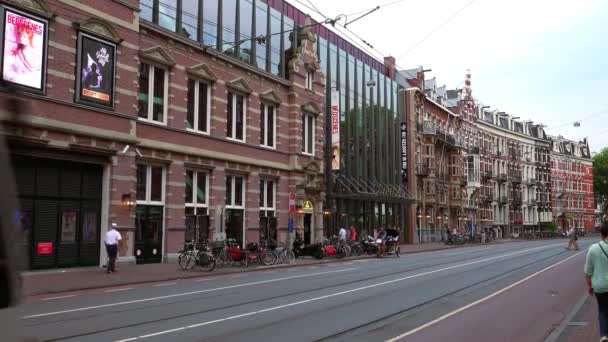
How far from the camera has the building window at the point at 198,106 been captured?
28.0 metres

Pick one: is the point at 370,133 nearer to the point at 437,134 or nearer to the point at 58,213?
the point at 437,134

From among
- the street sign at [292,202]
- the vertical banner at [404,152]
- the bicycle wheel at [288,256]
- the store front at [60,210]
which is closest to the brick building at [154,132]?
the store front at [60,210]

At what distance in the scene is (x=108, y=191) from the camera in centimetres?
2253

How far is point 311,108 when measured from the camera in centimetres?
3781

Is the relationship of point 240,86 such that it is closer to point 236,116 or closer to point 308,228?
point 236,116

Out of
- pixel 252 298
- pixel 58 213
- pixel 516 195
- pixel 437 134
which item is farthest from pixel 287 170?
pixel 516 195

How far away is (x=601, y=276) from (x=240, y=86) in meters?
25.5

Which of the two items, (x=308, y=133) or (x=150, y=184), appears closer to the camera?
(x=150, y=184)

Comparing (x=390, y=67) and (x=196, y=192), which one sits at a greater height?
(x=390, y=67)

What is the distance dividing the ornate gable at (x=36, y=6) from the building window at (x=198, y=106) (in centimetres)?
860

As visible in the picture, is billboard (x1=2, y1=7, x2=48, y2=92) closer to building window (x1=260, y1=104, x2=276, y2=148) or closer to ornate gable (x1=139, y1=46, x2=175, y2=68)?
ornate gable (x1=139, y1=46, x2=175, y2=68)

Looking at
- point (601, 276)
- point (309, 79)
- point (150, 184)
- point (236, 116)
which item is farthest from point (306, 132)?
point (601, 276)

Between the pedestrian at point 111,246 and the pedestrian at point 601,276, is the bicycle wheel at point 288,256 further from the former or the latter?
the pedestrian at point 601,276

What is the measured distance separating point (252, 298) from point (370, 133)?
3711cm
